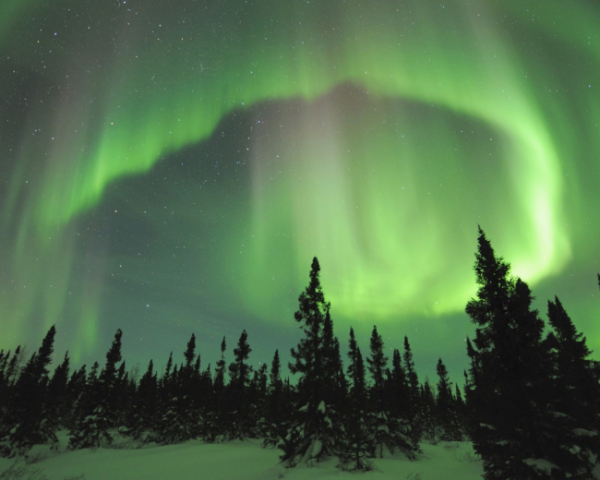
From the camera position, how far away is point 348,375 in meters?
52.5

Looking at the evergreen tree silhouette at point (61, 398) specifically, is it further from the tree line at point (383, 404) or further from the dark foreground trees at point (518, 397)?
the dark foreground trees at point (518, 397)

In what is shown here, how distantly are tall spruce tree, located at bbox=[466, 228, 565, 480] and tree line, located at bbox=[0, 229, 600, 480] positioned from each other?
0.15 ft

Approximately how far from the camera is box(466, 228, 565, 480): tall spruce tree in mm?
13859

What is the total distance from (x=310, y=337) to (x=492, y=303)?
13501 millimetres

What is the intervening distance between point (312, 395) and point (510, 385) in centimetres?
1320

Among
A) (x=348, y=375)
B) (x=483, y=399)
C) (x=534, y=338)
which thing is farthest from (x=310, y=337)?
(x=348, y=375)

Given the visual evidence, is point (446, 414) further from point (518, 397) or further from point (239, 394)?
point (518, 397)

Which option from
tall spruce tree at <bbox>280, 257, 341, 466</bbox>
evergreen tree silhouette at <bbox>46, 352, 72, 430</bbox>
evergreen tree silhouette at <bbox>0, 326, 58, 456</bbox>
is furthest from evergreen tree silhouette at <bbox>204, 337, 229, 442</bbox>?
evergreen tree silhouette at <bbox>46, 352, 72, 430</bbox>

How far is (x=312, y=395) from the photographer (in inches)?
915

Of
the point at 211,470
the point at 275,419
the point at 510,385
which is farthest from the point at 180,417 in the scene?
the point at 510,385

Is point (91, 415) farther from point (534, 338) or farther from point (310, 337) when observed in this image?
point (534, 338)

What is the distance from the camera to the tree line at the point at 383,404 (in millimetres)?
14312

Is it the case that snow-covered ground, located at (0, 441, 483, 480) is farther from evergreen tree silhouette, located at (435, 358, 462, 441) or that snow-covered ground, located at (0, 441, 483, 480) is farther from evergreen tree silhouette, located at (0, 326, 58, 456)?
evergreen tree silhouette, located at (435, 358, 462, 441)

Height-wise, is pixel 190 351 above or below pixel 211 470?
above
